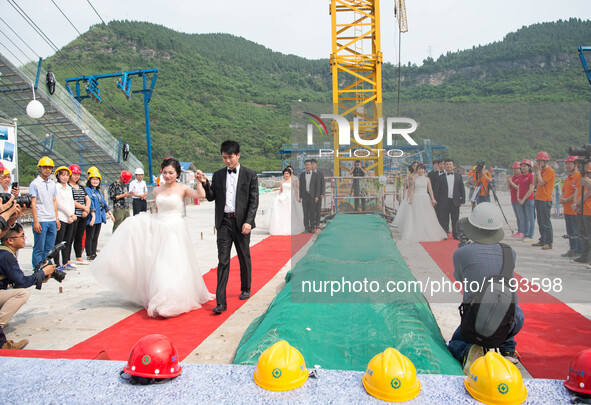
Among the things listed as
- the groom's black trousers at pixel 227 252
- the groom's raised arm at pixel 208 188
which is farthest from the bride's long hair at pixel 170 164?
the groom's black trousers at pixel 227 252

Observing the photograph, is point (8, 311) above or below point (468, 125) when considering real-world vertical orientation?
below

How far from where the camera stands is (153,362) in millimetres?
1806

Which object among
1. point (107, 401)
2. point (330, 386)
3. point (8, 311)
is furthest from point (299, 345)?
point (8, 311)

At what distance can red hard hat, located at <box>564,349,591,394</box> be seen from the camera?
160 cm

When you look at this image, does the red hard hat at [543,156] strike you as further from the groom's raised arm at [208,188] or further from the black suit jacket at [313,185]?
the groom's raised arm at [208,188]

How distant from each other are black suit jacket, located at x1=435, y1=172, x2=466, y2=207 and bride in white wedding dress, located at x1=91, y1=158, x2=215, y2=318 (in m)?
5.21

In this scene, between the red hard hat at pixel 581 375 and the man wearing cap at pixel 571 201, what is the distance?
6.45m

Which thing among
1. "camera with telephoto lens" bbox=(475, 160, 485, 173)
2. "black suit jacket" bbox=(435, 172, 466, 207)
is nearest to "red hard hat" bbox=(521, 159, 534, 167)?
"black suit jacket" bbox=(435, 172, 466, 207)

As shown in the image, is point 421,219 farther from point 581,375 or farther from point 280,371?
point 280,371

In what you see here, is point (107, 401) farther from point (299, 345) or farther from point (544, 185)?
point (544, 185)

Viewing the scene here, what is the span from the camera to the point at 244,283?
5.23 metres

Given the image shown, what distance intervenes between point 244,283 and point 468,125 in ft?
11.0

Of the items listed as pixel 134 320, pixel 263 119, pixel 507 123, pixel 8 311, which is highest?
pixel 263 119

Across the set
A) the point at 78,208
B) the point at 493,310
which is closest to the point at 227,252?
the point at 493,310
